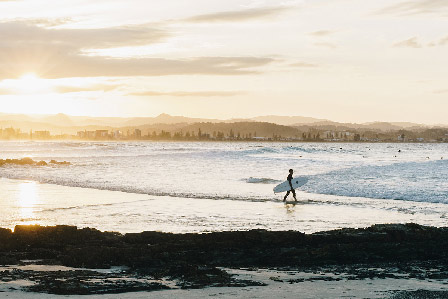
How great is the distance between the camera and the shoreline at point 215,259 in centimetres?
1144

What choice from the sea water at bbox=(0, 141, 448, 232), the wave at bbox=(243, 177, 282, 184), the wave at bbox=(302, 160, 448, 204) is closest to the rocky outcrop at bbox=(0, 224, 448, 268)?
the sea water at bbox=(0, 141, 448, 232)

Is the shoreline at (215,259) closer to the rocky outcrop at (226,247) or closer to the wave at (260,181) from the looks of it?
the rocky outcrop at (226,247)

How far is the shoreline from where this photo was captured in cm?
1144

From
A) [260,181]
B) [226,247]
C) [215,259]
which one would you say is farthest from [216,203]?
[260,181]

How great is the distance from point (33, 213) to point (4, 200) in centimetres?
601

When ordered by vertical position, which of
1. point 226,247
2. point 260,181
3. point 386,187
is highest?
point 226,247

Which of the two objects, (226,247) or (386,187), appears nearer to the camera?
(226,247)

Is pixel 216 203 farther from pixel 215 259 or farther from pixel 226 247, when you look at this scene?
pixel 215 259

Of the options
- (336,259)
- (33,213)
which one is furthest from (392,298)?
(33,213)

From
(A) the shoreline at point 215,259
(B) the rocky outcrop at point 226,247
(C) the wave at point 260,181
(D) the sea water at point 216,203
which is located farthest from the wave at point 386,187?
(A) the shoreline at point 215,259

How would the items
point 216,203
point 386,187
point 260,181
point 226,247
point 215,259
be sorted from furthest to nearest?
1. point 260,181
2. point 386,187
3. point 216,203
4. point 226,247
5. point 215,259

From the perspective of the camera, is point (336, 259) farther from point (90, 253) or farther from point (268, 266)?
point (90, 253)

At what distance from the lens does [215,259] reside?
1347 centimetres

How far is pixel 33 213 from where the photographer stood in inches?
928
